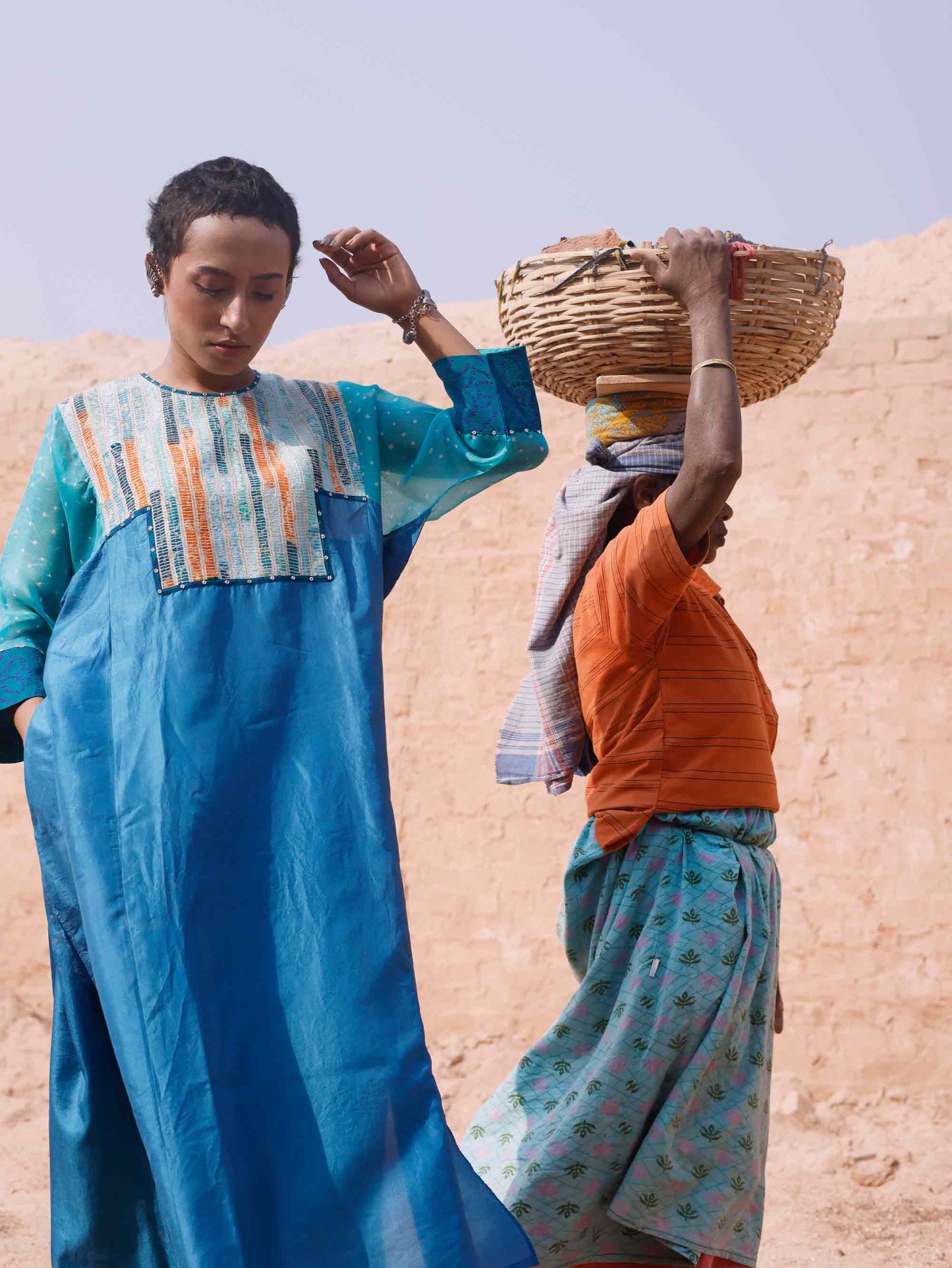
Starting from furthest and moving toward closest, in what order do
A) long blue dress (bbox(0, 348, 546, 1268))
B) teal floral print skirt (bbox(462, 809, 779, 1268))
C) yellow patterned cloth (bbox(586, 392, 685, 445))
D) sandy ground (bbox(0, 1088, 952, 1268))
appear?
sandy ground (bbox(0, 1088, 952, 1268)), yellow patterned cloth (bbox(586, 392, 685, 445)), teal floral print skirt (bbox(462, 809, 779, 1268)), long blue dress (bbox(0, 348, 546, 1268))

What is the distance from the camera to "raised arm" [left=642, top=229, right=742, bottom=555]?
254 cm

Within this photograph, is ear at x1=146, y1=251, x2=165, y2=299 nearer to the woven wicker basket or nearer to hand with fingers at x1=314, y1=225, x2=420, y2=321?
hand with fingers at x1=314, y1=225, x2=420, y2=321

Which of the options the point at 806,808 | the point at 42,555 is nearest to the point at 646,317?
the point at 42,555

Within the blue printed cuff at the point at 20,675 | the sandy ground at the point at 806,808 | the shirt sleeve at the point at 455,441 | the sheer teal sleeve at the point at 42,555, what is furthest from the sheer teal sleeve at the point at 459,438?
the sandy ground at the point at 806,808

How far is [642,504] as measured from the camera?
9.56ft

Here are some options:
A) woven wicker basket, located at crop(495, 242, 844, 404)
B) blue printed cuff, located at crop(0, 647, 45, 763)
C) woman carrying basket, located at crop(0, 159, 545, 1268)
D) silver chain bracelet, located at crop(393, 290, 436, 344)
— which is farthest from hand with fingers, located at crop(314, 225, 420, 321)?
blue printed cuff, located at crop(0, 647, 45, 763)

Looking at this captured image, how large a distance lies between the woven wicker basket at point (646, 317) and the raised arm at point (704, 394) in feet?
0.34

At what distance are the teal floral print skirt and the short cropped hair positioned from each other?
1.34 m

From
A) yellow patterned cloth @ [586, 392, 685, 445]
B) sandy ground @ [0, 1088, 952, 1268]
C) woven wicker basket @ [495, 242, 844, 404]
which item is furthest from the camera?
sandy ground @ [0, 1088, 952, 1268]

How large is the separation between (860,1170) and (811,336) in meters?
3.54

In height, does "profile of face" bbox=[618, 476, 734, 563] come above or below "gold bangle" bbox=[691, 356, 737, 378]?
below

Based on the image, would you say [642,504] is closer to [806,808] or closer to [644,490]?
[644,490]

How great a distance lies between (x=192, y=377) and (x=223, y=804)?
0.76 metres

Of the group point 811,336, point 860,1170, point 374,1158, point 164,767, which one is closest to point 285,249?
point 164,767
